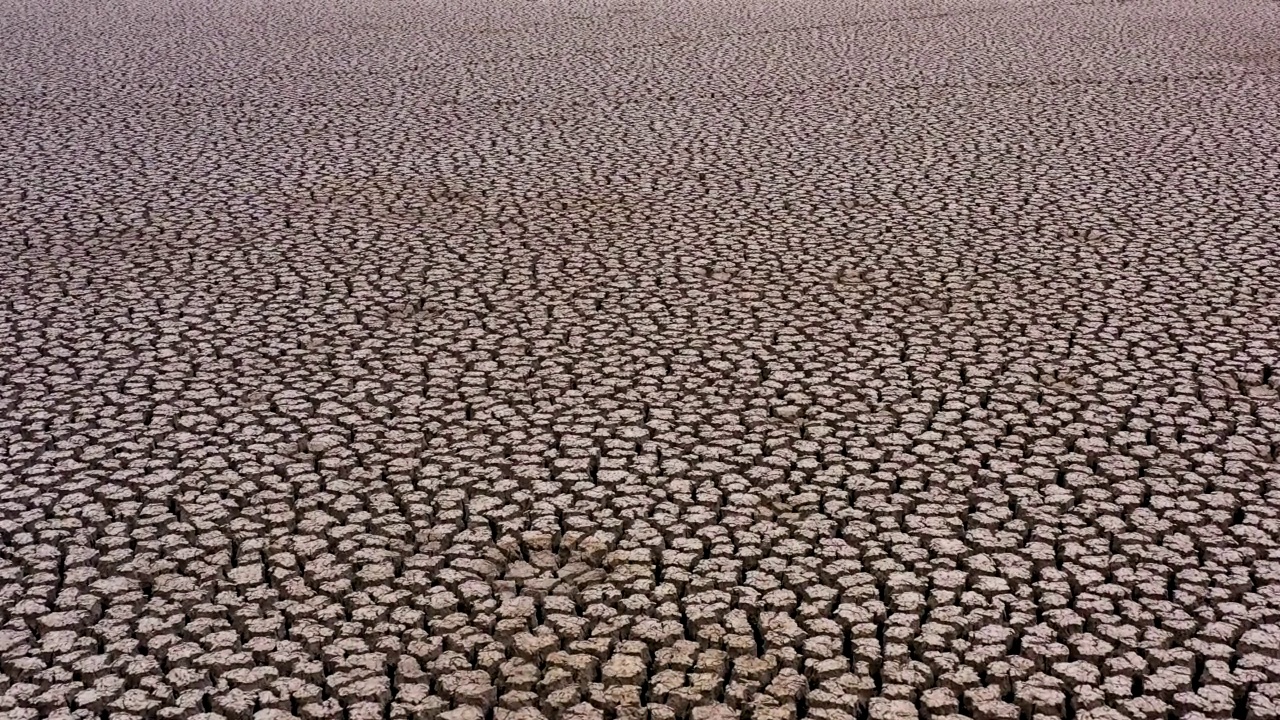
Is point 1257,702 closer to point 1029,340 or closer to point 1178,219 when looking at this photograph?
point 1029,340

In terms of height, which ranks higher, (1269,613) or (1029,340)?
(1029,340)

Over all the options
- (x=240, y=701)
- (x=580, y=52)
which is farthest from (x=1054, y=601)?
(x=580, y=52)

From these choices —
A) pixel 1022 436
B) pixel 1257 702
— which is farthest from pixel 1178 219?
pixel 1257 702

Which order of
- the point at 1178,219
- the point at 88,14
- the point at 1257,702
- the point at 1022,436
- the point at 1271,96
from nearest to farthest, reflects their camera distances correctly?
the point at 1257,702 → the point at 1022,436 → the point at 1178,219 → the point at 1271,96 → the point at 88,14

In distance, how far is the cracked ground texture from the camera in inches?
28.3

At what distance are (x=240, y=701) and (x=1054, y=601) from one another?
455 mm

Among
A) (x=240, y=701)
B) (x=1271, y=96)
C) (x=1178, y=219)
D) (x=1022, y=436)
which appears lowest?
(x=240, y=701)

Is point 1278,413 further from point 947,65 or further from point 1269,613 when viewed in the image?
point 947,65

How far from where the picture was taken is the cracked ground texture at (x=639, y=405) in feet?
2.36

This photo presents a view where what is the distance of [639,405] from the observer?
1.02 m

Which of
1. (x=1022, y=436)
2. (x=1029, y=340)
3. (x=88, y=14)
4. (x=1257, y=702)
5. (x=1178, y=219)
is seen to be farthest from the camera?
(x=88, y=14)

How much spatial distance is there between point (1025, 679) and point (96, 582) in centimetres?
53

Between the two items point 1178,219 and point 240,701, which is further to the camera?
point 1178,219

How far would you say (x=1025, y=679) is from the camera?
699 mm
